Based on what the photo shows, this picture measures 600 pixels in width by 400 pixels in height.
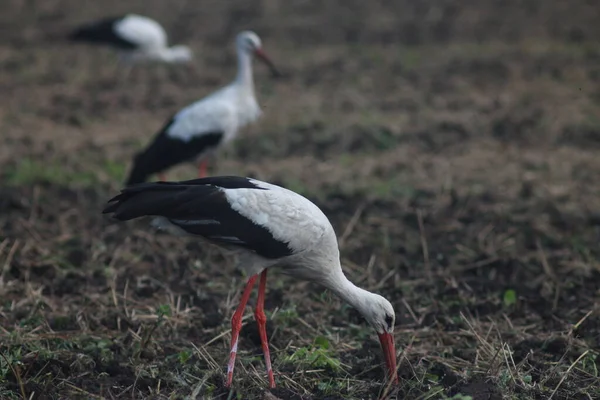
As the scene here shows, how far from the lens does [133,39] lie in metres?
13.2

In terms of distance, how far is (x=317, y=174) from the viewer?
29.9 ft

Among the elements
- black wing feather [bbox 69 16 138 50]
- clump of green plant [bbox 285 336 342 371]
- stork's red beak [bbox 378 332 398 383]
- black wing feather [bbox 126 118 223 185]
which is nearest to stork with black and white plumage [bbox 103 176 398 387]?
stork's red beak [bbox 378 332 398 383]

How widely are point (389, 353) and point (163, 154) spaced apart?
4064 mm

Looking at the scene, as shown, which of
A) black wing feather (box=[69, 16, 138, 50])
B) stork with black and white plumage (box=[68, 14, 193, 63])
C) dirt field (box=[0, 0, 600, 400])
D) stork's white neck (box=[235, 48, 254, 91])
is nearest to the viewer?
dirt field (box=[0, 0, 600, 400])

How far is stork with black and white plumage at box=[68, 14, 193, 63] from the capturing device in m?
13.2

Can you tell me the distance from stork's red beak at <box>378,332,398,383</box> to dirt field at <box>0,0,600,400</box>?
5 cm

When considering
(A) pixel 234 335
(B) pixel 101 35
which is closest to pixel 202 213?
(A) pixel 234 335

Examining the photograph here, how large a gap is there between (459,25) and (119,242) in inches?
383

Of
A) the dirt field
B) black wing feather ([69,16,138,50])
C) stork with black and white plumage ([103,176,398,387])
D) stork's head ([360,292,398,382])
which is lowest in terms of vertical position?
black wing feather ([69,16,138,50])

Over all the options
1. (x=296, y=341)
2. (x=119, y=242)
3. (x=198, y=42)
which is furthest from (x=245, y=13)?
(x=296, y=341)

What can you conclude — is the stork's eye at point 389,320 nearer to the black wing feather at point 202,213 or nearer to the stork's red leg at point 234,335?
the black wing feather at point 202,213

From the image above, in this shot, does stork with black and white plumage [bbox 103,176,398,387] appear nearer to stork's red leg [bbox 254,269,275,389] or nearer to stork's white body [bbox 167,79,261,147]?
stork's red leg [bbox 254,269,275,389]

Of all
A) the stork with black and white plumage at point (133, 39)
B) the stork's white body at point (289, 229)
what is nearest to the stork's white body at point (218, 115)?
the stork's white body at point (289, 229)

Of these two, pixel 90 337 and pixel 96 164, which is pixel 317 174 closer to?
pixel 96 164
